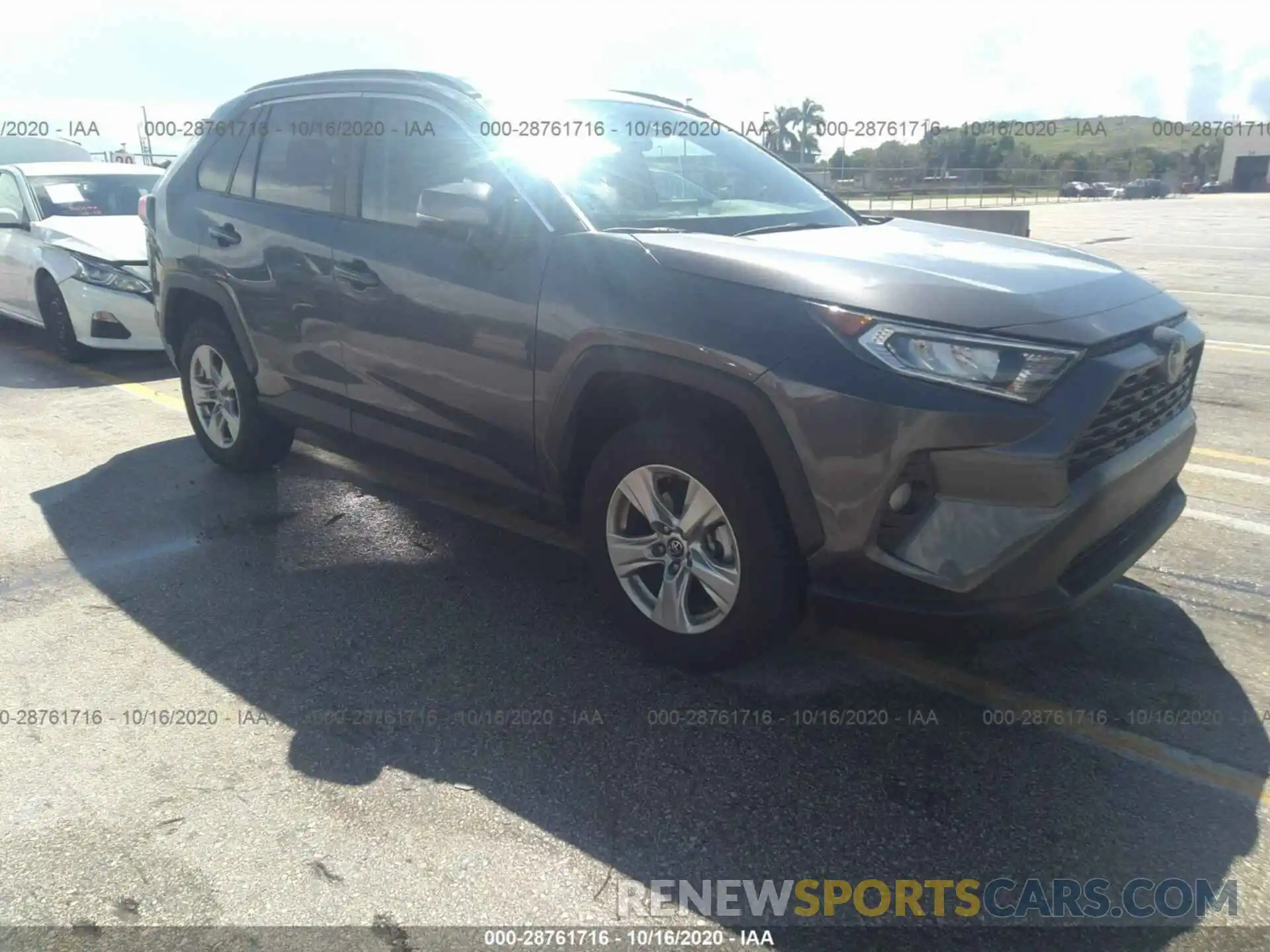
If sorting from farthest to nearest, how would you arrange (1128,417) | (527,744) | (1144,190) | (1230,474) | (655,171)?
1. (1144,190)
2. (1230,474)
3. (655,171)
4. (527,744)
5. (1128,417)

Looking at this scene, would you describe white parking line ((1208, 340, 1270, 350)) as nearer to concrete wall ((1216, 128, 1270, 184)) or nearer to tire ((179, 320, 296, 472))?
tire ((179, 320, 296, 472))

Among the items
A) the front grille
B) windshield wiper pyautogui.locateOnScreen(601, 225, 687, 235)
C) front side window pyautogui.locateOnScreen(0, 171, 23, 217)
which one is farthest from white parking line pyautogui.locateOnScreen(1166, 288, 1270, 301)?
front side window pyautogui.locateOnScreen(0, 171, 23, 217)

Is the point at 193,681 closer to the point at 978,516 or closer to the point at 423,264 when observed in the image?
the point at 423,264

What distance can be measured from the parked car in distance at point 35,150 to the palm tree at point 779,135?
33.4ft

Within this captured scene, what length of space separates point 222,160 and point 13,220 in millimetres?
4584

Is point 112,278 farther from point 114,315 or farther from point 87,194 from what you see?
point 87,194

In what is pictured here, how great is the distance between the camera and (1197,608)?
3.86 meters

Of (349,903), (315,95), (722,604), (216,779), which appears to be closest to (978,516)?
(722,604)

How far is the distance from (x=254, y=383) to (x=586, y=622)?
2.35 m

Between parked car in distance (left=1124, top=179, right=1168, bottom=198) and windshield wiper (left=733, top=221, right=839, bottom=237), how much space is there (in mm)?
62155

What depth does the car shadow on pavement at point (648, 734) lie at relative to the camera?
2635mm

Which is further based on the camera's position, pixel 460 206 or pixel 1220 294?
pixel 1220 294

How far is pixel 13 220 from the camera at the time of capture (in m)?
8.72

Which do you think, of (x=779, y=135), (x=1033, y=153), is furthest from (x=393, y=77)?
(x=1033, y=153)
